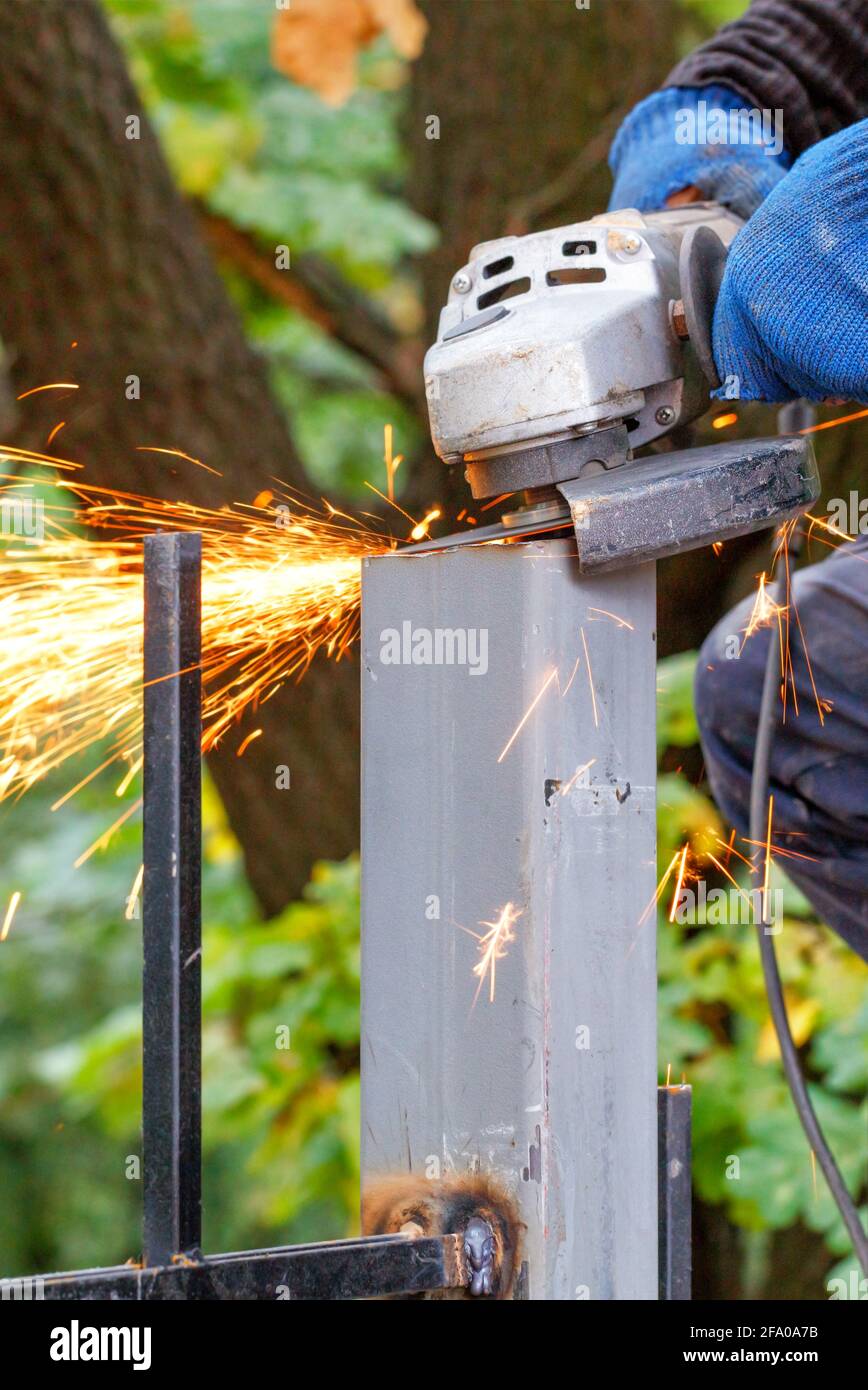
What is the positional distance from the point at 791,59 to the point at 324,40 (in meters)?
2.23

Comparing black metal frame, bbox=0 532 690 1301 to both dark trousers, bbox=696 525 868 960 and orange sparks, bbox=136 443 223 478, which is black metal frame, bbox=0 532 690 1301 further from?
orange sparks, bbox=136 443 223 478

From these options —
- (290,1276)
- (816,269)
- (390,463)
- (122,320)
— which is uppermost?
(122,320)

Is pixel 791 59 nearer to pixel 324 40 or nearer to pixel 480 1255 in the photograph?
pixel 480 1255

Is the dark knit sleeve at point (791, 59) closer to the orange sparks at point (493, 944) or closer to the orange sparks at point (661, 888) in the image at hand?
the orange sparks at point (661, 888)

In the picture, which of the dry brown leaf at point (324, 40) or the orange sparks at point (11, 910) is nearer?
the orange sparks at point (11, 910)

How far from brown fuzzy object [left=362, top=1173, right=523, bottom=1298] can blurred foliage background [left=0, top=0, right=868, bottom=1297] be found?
18.0 inches

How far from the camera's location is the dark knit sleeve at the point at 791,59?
2258 mm

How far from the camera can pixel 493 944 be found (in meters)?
1.41

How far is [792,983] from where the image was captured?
3.09m

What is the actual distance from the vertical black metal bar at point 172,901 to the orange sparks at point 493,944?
0.25 m

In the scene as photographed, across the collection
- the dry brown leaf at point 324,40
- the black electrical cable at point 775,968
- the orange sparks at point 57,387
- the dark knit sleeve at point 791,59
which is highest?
the dry brown leaf at point 324,40

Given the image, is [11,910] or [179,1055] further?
[11,910]

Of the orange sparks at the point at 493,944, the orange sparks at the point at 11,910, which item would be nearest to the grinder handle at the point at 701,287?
the orange sparks at the point at 493,944

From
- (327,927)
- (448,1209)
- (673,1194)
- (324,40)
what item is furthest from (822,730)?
(324,40)
